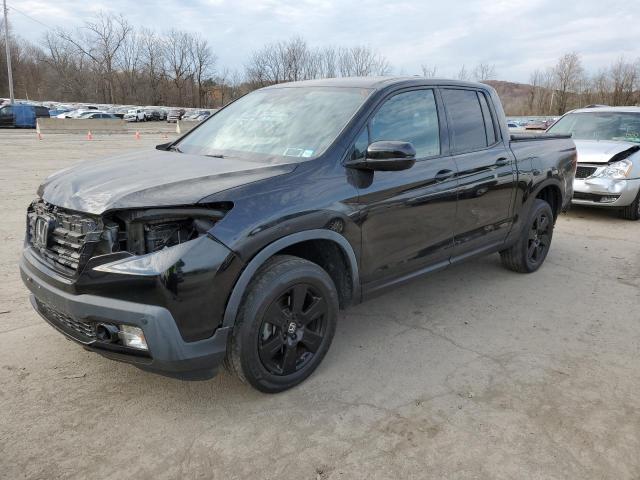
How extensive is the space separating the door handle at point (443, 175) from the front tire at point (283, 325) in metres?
1.26

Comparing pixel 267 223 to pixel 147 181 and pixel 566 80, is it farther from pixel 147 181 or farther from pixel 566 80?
pixel 566 80

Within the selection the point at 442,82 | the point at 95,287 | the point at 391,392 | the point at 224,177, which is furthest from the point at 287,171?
the point at 442,82

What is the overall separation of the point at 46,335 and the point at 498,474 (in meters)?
3.11

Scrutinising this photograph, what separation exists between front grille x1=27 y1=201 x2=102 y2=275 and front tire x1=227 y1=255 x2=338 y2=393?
0.84 metres

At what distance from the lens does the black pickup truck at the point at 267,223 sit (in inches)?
99.1

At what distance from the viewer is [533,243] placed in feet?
17.6

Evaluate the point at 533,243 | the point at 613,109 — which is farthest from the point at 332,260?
the point at 613,109

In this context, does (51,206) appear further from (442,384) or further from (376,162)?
(442,384)

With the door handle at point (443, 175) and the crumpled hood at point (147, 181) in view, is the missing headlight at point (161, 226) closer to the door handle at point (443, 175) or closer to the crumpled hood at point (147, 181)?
the crumpled hood at point (147, 181)

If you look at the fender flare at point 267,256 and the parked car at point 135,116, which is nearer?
the fender flare at point 267,256

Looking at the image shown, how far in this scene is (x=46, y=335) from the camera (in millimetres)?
3686

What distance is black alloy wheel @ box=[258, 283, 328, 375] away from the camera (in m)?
2.91

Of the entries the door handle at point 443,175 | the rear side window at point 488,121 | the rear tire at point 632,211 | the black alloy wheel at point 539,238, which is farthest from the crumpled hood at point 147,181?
the rear tire at point 632,211

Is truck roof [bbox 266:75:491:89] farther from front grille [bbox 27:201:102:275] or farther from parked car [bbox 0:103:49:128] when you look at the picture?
parked car [bbox 0:103:49:128]
